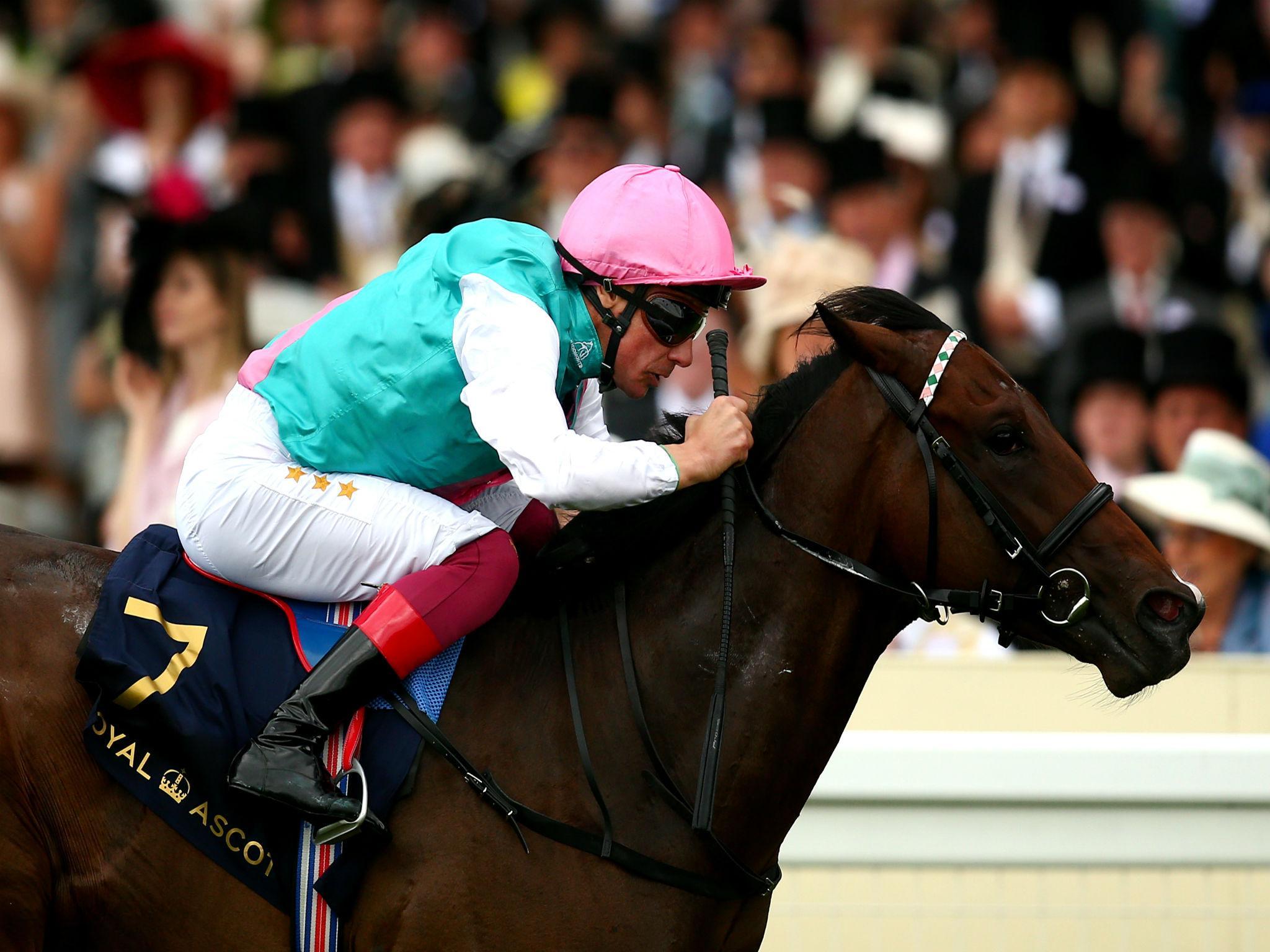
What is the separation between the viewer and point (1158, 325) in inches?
312

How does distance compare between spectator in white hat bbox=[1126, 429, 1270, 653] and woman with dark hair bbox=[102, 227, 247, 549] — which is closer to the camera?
spectator in white hat bbox=[1126, 429, 1270, 653]

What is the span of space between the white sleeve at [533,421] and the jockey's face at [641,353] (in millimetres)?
216

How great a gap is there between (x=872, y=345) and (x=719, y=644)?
68 centimetres

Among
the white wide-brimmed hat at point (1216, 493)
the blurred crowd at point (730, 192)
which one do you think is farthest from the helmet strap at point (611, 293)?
the white wide-brimmed hat at point (1216, 493)

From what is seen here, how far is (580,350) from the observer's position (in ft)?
11.1

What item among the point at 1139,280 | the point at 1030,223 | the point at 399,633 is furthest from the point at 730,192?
the point at 399,633

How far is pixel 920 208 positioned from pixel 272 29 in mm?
4704

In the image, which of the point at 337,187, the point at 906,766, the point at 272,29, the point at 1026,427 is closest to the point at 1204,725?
the point at 906,766

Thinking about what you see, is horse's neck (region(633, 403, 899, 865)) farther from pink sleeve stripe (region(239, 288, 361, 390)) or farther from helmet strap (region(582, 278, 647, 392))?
pink sleeve stripe (region(239, 288, 361, 390))

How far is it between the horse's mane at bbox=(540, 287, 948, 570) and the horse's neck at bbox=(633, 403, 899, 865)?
13 centimetres

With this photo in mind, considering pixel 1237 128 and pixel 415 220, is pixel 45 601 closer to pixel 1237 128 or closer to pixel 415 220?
pixel 415 220

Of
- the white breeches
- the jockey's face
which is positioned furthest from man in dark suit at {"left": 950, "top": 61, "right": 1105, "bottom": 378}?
the white breeches

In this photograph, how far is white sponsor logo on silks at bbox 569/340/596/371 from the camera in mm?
3391

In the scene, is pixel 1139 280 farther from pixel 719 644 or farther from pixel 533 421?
pixel 533 421
